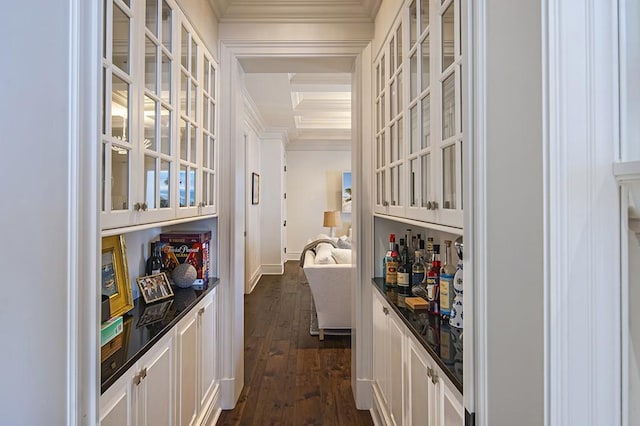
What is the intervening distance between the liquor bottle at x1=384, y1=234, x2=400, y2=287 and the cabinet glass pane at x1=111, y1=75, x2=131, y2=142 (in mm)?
1581

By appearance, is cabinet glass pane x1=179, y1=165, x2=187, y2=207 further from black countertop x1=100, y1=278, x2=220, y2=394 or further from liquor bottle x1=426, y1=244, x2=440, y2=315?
liquor bottle x1=426, y1=244, x2=440, y2=315

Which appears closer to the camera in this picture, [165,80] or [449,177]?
[449,177]

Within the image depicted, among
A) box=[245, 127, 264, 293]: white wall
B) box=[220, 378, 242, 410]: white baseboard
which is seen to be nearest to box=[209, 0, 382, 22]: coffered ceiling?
box=[220, 378, 242, 410]: white baseboard

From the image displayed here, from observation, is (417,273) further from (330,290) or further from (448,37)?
(330,290)

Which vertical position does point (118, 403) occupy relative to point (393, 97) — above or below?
below

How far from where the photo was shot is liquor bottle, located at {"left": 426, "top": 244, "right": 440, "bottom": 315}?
162cm

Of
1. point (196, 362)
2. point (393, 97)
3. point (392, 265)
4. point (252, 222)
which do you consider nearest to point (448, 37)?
point (393, 97)

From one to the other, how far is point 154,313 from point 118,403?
0.55m

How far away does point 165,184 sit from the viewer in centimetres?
157

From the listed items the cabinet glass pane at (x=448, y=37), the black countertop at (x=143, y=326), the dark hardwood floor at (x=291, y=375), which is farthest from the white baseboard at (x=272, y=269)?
the cabinet glass pane at (x=448, y=37)

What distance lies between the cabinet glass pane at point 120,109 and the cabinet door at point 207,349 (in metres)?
1.16

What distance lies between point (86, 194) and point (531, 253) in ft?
3.00

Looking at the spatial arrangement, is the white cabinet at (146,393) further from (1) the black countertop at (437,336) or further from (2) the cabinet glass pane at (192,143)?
(1) the black countertop at (437,336)

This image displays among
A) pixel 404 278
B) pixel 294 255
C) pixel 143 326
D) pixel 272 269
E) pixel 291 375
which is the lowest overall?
pixel 291 375
